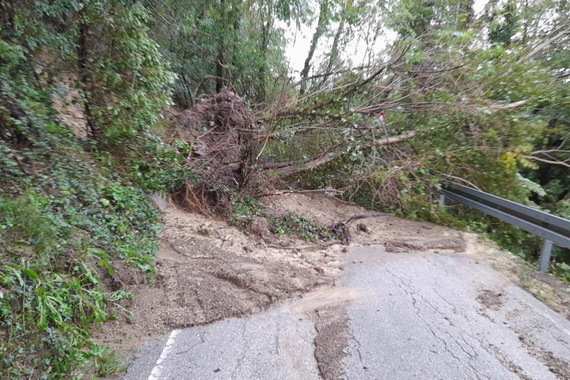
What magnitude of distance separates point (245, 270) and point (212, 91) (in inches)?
373

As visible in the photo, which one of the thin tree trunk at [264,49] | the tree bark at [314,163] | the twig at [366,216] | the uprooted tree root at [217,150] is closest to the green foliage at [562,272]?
the twig at [366,216]

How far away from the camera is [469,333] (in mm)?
3100

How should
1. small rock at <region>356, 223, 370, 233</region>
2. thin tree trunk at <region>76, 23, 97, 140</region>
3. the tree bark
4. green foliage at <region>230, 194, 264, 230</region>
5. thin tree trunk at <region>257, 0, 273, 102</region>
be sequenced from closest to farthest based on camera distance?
thin tree trunk at <region>76, 23, 97, 140</region> < green foliage at <region>230, 194, 264, 230</region> < small rock at <region>356, 223, 370, 233</region> < the tree bark < thin tree trunk at <region>257, 0, 273, 102</region>

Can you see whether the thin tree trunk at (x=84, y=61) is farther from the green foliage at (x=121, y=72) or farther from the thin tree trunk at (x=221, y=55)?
the thin tree trunk at (x=221, y=55)

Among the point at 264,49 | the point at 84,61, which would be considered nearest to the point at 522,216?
the point at 84,61

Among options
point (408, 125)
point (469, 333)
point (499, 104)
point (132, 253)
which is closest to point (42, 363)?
point (132, 253)

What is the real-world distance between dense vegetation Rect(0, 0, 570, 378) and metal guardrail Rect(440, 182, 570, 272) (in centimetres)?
42

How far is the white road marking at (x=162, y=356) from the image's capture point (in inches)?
99.5

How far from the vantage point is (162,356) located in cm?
273

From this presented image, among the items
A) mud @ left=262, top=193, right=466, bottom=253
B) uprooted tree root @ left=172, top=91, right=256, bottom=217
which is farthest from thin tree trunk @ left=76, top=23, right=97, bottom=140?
mud @ left=262, top=193, right=466, bottom=253

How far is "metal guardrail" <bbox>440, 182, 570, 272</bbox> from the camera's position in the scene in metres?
4.52

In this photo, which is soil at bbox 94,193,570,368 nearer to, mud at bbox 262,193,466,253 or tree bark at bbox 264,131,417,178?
mud at bbox 262,193,466,253

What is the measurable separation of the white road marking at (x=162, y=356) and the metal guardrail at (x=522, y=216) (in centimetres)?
482

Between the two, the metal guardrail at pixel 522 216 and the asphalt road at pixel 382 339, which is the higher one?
the metal guardrail at pixel 522 216
